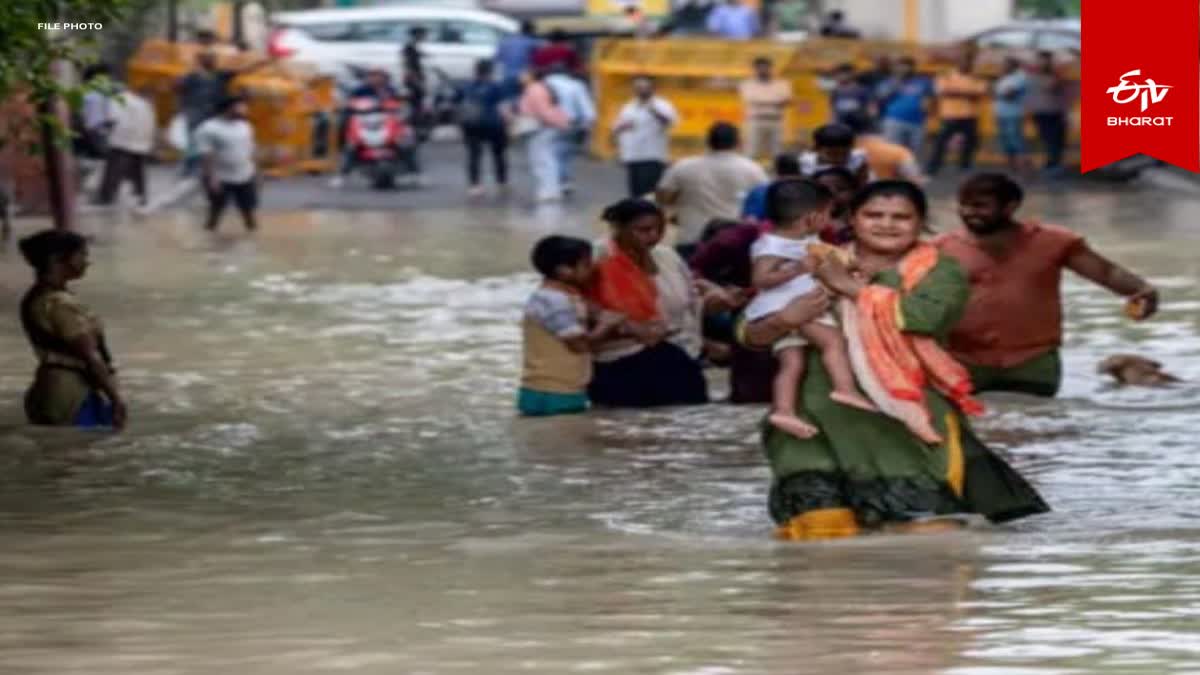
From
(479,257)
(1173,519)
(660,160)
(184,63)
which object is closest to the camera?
(1173,519)

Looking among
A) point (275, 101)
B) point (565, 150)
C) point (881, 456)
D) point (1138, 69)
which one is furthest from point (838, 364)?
point (275, 101)

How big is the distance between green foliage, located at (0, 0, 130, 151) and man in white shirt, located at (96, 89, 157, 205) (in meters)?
16.3

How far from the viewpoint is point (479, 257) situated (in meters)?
26.7

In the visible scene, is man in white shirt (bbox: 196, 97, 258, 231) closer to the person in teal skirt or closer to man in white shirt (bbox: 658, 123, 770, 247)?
man in white shirt (bbox: 658, 123, 770, 247)

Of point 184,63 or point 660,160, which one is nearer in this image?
point 660,160

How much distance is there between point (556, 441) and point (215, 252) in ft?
43.3

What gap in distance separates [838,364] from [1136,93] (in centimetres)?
1124

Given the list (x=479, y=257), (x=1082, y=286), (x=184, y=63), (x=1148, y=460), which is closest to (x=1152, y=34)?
(x=1082, y=286)

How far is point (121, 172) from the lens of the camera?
33125mm

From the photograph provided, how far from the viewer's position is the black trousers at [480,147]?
3553 cm

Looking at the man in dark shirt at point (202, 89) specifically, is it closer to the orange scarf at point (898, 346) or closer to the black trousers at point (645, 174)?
the black trousers at point (645, 174)

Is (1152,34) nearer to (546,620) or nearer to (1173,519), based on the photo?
(1173,519)

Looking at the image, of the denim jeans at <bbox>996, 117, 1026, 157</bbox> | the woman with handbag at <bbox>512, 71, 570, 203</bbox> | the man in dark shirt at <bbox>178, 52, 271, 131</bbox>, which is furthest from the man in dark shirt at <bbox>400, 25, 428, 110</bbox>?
the denim jeans at <bbox>996, 117, 1026, 157</bbox>

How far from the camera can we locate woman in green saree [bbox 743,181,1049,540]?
431 inches
